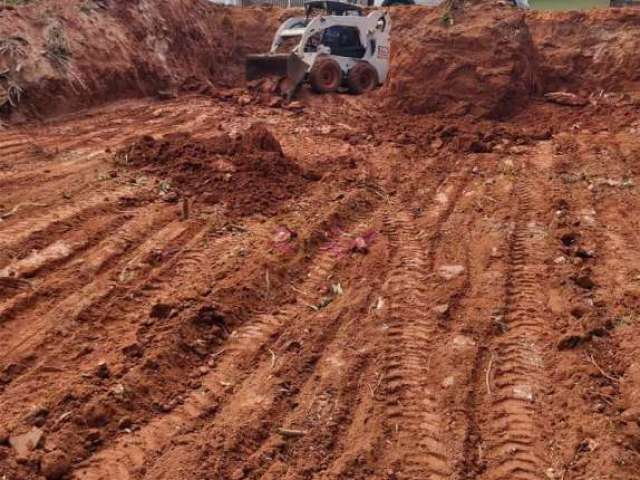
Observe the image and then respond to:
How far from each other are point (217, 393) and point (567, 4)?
80.0 feet

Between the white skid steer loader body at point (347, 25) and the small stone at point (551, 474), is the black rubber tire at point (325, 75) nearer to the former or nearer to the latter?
the white skid steer loader body at point (347, 25)

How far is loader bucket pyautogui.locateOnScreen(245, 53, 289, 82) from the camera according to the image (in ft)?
42.9

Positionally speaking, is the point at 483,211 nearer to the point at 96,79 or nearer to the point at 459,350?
the point at 459,350

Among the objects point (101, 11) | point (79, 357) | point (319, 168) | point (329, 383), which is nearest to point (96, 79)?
point (101, 11)

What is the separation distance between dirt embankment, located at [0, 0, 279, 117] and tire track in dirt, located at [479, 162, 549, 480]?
8174mm

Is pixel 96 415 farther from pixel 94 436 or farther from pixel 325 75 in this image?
pixel 325 75

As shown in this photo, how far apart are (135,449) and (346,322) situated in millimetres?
1730

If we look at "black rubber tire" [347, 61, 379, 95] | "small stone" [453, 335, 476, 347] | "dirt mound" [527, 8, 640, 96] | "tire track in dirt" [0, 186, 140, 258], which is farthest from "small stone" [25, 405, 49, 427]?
"dirt mound" [527, 8, 640, 96]

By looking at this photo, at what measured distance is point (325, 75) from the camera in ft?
42.9

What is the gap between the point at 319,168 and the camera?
7.88 meters

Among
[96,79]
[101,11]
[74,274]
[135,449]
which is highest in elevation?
[101,11]

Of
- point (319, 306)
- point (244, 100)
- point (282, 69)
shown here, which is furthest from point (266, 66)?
point (319, 306)

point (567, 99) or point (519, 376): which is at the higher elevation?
point (567, 99)

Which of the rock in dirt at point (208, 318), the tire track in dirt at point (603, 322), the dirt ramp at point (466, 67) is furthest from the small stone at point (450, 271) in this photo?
the dirt ramp at point (466, 67)
